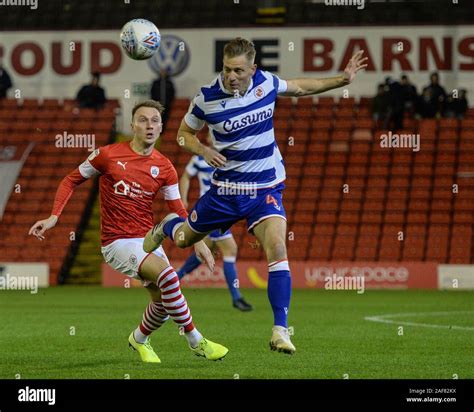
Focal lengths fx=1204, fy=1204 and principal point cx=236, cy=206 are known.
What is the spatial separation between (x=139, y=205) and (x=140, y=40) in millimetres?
2513

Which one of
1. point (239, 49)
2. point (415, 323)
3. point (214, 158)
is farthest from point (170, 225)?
point (415, 323)

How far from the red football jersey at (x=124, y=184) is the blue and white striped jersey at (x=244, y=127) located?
0.76 meters

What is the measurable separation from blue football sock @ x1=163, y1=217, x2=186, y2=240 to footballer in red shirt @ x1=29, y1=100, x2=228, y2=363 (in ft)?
0.60

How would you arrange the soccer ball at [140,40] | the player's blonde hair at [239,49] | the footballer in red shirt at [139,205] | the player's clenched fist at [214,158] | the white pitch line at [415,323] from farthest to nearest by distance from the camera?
the white pitch line at [415,323] → the soccer ball at [140,40] → the footballer in red shirt at [139,205] → the player's blonde hair at [239,49] → the player's clenched fist at [214,158]

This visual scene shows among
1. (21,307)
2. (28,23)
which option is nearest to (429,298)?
(21,307)

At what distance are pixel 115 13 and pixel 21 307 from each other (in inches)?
529

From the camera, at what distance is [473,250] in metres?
23.4

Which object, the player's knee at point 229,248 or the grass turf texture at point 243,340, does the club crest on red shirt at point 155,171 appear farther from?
the player's knee at point 229,248

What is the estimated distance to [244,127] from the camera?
9336 mm

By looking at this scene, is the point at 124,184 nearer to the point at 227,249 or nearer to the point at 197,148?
the point at 197,148

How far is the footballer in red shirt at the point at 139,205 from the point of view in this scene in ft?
31.6

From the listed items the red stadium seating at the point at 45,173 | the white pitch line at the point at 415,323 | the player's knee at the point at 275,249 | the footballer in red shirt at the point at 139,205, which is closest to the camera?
the player's knee at the point at 275,249

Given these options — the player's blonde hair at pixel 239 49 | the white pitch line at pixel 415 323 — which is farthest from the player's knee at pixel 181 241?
the white pitch line at pixel 415 323

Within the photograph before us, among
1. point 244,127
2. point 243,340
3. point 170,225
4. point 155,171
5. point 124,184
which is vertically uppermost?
point 244,127
